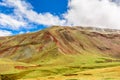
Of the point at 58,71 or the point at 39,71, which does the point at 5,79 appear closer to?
the point at 39,71

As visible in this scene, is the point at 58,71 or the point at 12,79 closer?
the point at 12,79

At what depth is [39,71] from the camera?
617ft

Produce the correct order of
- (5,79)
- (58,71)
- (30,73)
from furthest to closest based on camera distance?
(58,71), (30,73), (5,79)

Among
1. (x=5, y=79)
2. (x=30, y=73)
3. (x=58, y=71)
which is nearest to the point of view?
(x=5, y=79)

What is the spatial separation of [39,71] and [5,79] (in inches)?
1359

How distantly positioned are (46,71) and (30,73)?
1249 cm

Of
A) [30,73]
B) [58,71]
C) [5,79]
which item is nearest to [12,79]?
[5,79]

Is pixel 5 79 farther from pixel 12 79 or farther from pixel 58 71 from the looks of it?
pixel 58 71

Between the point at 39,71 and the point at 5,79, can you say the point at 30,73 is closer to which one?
the point at 39,71

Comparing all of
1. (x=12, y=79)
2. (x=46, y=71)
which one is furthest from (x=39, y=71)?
(x=12, y=79)

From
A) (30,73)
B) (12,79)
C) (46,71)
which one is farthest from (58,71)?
(12,79)

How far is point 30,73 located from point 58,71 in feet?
78.2

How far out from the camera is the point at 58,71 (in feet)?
647

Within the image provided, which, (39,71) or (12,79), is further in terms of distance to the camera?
(39,71)
